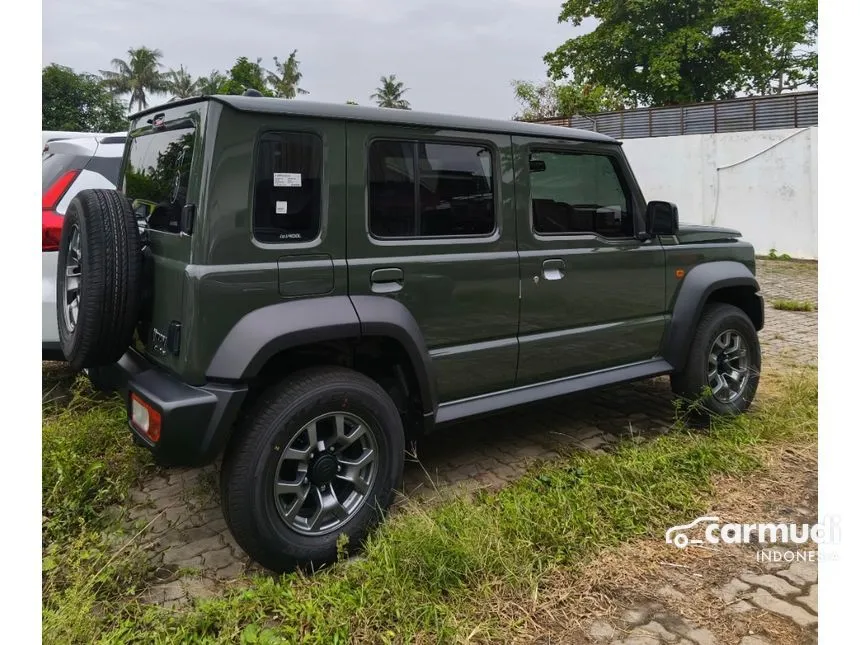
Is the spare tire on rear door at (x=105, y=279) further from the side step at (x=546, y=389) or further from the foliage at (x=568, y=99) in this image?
the foliage at (x=568, y=99)

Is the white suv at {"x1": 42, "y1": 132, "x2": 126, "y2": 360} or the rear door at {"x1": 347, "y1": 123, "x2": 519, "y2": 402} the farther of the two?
the white suv at {"x1": 42, "y1": 132, "x2": 126, "y2": 360}

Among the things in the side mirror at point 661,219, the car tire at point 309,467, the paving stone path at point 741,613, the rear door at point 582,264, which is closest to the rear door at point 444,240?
the rear door at point 582,264

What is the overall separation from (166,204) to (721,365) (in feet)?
11.9

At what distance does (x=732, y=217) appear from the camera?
576 inches

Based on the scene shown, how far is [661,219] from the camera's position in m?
4.00

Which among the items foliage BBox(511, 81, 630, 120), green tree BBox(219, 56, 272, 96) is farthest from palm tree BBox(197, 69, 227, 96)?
foliage BBox(511, 81, 630, 120)

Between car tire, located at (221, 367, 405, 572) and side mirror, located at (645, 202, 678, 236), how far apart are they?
209 cm

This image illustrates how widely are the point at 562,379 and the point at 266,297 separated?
1.86 metres

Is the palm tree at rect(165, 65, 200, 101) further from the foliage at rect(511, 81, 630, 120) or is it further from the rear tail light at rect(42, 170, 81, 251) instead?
the rear tail light at rect(42, 170, 81, 251)

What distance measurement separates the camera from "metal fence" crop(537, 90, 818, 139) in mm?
A: 13875

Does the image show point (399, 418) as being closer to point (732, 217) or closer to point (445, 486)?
point (445, 486)

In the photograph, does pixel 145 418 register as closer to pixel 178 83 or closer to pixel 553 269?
pixel 553 269

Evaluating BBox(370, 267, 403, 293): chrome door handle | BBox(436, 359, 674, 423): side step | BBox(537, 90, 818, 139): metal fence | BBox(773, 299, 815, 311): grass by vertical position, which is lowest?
BBox(436, 359, 674, 423): side step

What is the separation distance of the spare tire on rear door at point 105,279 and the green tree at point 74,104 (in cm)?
3385
